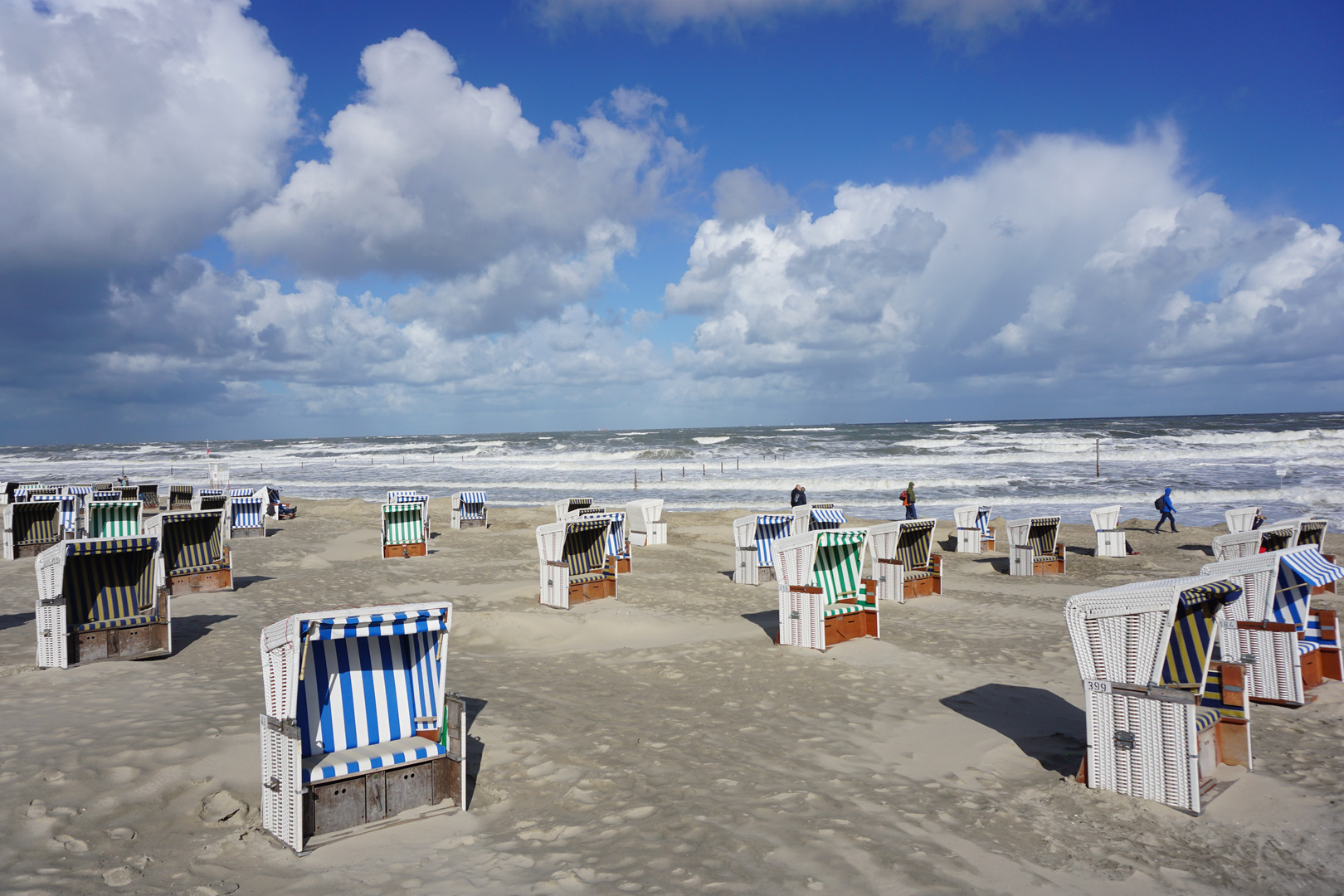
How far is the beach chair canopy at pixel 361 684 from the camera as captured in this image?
4.32 metres

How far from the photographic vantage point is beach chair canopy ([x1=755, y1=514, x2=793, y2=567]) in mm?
13953

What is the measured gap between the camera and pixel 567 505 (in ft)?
63.3

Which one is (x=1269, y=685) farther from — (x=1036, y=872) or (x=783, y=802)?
(x=783, y=802)

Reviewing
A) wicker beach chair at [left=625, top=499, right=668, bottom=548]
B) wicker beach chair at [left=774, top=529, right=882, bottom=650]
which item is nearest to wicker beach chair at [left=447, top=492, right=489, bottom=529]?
wicker beach chair at [left=625, top=499, right=668, bottom=548]

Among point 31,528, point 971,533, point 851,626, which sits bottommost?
point 971,533

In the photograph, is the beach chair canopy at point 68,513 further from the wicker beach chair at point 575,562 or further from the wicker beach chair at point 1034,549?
the wicker beach chair at point 1034,549

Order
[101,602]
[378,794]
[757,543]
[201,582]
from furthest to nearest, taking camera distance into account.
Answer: [757,543] < [201,582] < [101,602] < [378,794]

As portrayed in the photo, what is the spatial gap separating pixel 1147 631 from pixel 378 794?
5135 mm

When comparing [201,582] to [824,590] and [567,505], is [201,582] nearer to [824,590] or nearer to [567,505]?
[567,505]

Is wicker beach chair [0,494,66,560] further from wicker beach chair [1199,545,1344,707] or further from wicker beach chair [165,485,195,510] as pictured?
wicker beach chair [1199,545,1344,707]

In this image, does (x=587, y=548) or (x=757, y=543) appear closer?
(x=587, y=548)

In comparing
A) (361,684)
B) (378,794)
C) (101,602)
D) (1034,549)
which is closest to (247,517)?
(101,602)

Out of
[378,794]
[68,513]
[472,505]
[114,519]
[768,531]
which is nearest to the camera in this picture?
[378,794]

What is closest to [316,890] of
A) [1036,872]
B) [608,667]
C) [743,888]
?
[743,888]
